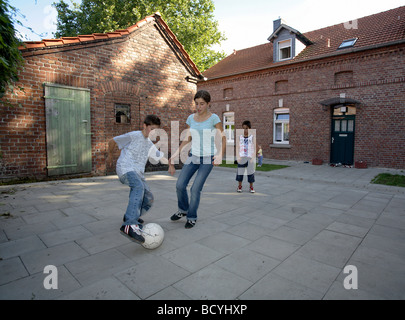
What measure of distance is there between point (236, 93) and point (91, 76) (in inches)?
494

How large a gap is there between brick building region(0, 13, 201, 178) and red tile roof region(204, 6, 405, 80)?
29.2 ft

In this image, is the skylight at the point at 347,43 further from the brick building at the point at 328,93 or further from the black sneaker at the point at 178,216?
the black sneaker at the point at 178,216

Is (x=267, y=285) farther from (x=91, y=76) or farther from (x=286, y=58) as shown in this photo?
(x=286, y=58)

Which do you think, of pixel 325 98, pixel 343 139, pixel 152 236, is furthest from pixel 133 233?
pixel 325 98

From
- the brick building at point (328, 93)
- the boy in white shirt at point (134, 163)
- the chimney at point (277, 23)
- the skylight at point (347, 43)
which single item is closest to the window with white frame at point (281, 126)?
the brick building at point (328, 93)

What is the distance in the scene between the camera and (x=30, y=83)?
7594 mm

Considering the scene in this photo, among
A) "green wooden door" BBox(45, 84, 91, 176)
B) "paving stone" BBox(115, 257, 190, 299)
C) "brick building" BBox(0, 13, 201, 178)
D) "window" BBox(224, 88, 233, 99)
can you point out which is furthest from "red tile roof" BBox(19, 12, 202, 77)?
"window" BBox(224, 88, 233, 99)

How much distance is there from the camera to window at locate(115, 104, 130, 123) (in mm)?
9727

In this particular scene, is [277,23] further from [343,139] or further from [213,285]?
[213,285]

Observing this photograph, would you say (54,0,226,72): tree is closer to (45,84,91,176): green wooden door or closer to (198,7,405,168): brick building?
(198,7,405,168): brick building

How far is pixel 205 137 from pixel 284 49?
633 inches

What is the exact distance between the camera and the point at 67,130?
8.41m

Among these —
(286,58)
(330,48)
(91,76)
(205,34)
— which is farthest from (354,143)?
(205,34)

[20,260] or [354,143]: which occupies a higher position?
[354,143]
